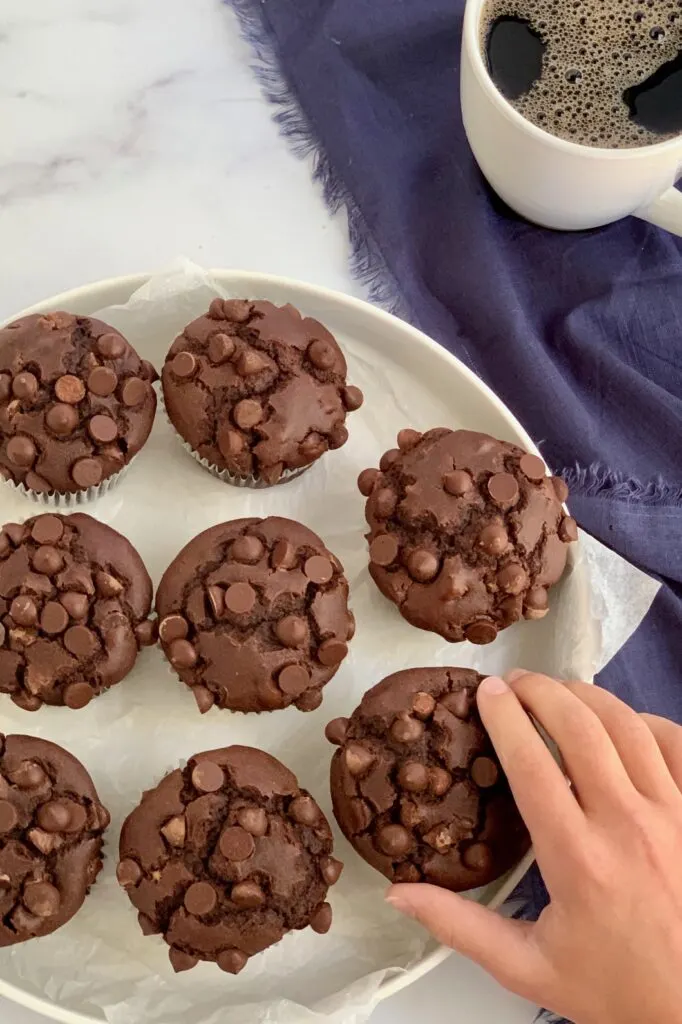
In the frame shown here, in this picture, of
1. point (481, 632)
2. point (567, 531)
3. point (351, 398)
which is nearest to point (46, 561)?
point (351, 398)

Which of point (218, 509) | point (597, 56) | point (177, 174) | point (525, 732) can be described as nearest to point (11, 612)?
point (218, 509)

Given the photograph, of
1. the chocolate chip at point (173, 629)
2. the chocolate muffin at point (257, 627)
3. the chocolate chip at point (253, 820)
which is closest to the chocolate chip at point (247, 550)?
the chocolate muffin at point (257, 627)

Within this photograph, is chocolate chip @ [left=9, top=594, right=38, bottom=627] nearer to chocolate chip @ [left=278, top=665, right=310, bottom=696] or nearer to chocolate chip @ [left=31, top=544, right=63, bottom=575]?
chocolate chip @ [left=31, top=544, right=63, bottom=575]

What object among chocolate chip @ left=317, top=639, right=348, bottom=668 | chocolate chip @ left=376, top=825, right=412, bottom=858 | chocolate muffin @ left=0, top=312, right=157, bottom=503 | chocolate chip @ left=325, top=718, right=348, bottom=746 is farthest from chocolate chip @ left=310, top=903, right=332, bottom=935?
chocolate muffin @ left=0, top=312, right=157, bottom=503

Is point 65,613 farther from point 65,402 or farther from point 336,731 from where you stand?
point 336,731

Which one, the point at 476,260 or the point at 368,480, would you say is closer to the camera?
the point at 368,480

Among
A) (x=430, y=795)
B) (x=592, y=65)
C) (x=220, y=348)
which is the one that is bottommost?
(x=430, y=795)
